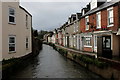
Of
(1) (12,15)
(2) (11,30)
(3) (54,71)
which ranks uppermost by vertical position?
(1) (12,15)

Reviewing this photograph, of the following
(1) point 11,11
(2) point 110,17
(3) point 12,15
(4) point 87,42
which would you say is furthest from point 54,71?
(4) point 87,42

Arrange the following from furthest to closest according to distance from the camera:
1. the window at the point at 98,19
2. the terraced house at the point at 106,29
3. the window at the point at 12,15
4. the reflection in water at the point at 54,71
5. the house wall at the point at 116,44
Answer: the window at the point at 98,19
the house wall at the point at 116,44
the terraced house at the point at 106,29
the window at the point at 12,15
the reflection in water at the point at 54,71

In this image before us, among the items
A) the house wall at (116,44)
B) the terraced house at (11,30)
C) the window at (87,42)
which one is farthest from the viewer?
the window at (87,42)

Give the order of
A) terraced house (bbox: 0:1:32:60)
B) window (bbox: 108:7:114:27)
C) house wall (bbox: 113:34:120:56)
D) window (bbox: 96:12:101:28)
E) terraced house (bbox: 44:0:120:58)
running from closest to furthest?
terraced house (bbox: 0:1:32:60)
terraced house (bbox: 44:0:120:58)
house wall (bbox: 113:34:120:56)
window (bbox: 108:7:114:27)
window (bbox: 96:12:101:28)

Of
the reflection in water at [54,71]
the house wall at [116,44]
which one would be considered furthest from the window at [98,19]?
the reflection in water at [54,71]

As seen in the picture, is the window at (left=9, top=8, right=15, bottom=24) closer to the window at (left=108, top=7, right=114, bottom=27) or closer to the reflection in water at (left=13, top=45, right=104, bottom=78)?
the reflection in water at (left=13, top=45, right=104, bottom=78)

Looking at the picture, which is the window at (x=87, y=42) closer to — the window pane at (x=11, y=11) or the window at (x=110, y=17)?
the window at (x=110, y=17)

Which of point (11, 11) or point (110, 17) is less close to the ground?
point (11, 11)

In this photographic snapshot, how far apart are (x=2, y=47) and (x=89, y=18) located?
14058 mm

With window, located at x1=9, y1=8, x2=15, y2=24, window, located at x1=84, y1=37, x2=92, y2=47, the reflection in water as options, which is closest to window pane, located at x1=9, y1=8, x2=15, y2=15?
window, located at x1=9, y1=8, x2=15, y2=24

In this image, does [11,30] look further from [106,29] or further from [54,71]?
[106,29]

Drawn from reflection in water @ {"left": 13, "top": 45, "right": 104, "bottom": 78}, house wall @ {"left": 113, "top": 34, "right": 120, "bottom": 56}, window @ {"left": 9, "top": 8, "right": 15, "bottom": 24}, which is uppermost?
window @ {"left": 9, "top": 8, "right": 15, "bottom": 24}

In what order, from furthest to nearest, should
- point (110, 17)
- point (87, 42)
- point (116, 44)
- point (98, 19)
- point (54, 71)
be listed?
point (87, 42) → point (98, 19) → point (110, 17) → point (116, 44) → point (54, 71)

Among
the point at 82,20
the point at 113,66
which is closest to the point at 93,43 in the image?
the point at 82,20
